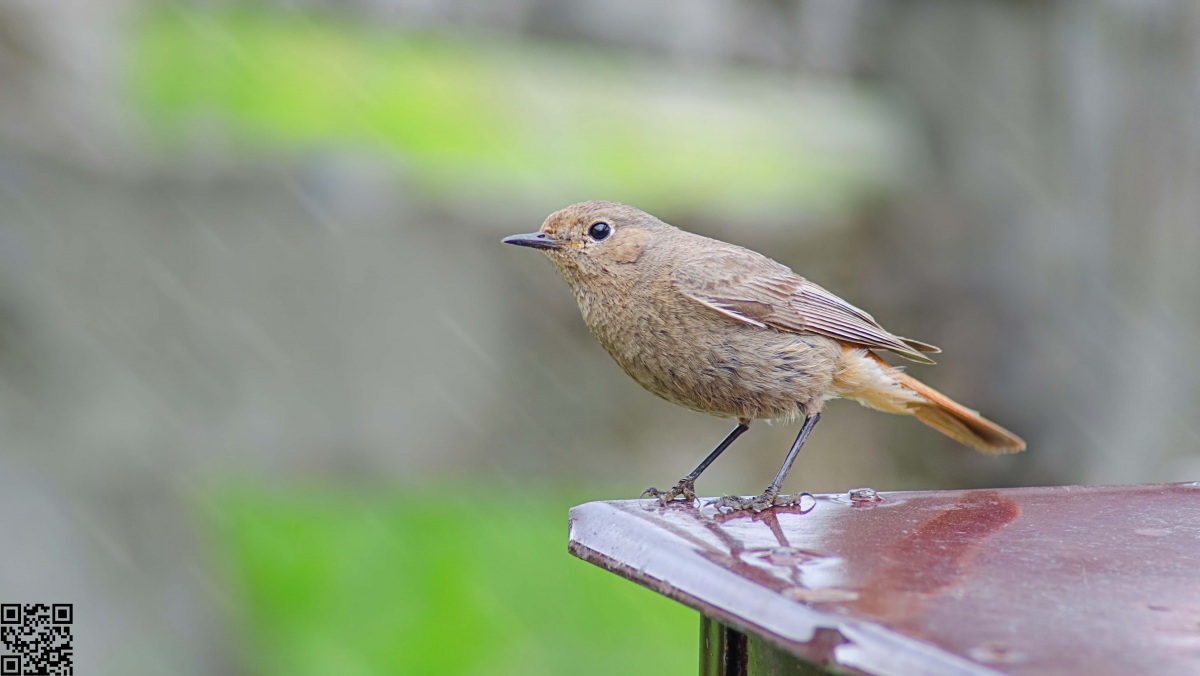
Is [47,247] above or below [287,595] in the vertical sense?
above

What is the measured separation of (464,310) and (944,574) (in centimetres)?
353

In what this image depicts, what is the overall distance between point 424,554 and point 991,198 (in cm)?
292

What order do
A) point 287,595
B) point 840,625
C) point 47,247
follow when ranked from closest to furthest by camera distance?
1. point 840,625
2. point 47,247
3. point 287,595

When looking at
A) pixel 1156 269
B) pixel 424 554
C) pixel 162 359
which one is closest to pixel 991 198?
pixel 1156 269

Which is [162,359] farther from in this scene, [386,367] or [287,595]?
[287,595]

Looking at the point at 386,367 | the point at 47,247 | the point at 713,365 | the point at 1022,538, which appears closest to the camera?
the point at 1022,538

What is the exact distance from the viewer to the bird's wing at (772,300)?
Answer: 3.84m

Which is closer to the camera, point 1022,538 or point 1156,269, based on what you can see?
point 1022,538

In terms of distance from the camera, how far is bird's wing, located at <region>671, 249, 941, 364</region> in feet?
12.6

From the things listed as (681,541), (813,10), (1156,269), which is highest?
(813,10)

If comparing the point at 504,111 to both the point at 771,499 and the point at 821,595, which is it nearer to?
the point at 771,499

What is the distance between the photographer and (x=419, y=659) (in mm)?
5578

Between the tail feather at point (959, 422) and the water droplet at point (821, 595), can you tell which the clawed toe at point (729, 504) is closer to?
the water droplet at point (821, 595)

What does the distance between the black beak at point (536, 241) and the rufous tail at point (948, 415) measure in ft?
3.44
